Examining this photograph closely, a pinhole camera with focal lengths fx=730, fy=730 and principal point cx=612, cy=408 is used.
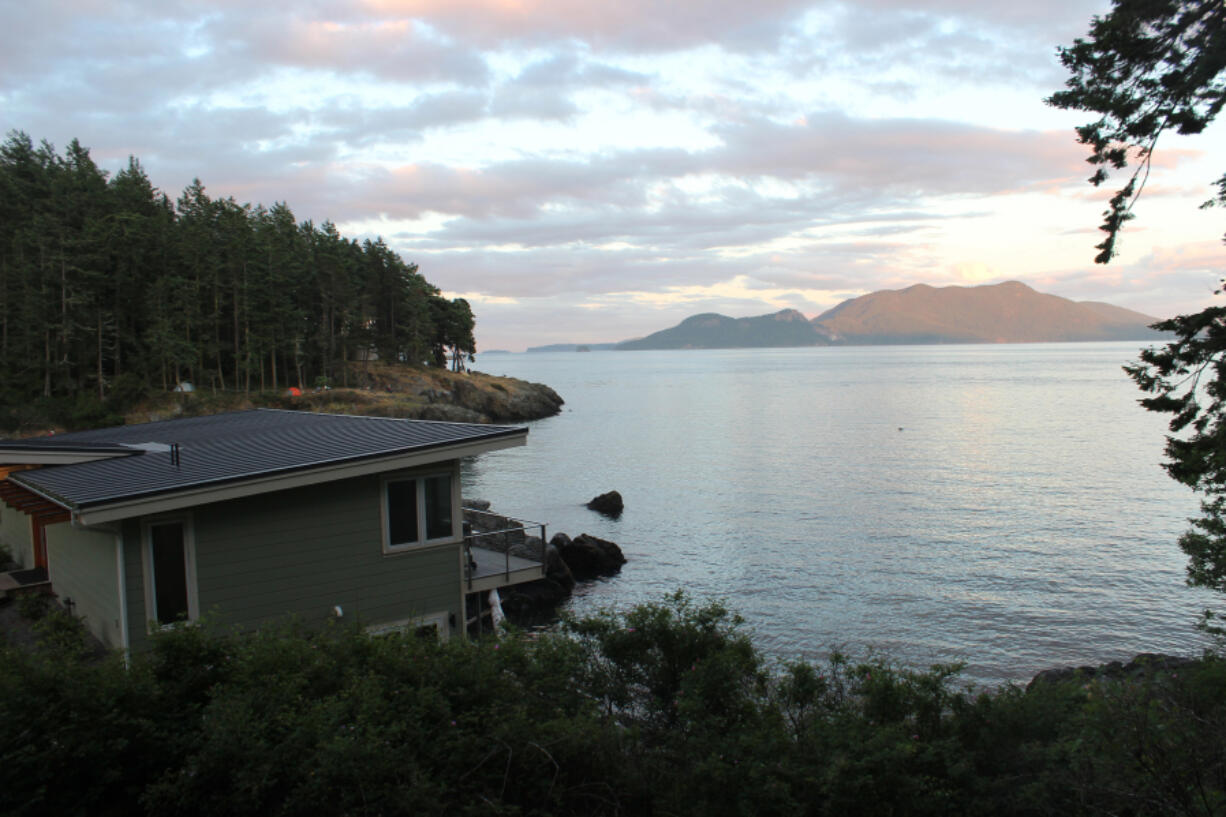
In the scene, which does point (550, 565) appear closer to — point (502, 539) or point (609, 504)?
point (502, 539)

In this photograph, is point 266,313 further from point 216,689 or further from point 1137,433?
point 1137,433

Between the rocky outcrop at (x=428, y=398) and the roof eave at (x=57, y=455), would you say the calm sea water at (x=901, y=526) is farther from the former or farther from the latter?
the roof eave at (x=57, y=455)

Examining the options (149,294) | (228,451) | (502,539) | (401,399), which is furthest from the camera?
(401,399)

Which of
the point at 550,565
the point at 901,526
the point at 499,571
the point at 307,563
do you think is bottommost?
the point at 901,526

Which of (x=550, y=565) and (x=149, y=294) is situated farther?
(x=149, y=294)

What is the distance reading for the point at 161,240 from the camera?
5728 cm

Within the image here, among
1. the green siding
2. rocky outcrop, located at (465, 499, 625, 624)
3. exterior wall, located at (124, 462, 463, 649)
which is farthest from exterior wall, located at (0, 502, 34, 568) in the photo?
rocky outcrop, located at (465, 499, 625, 624)

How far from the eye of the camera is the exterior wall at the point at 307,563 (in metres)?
10.4

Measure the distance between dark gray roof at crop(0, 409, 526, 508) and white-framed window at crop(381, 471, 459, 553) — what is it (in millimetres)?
699

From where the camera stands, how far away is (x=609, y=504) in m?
38.6

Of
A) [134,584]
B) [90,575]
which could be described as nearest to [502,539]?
[90,575]

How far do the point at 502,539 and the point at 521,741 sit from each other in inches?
759

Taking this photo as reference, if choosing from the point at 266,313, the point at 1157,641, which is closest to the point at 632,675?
the point at 1157,641

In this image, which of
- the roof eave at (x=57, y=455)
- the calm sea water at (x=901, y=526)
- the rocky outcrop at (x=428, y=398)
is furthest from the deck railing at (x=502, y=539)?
the rocky outcrop at (x=428, y=398)
